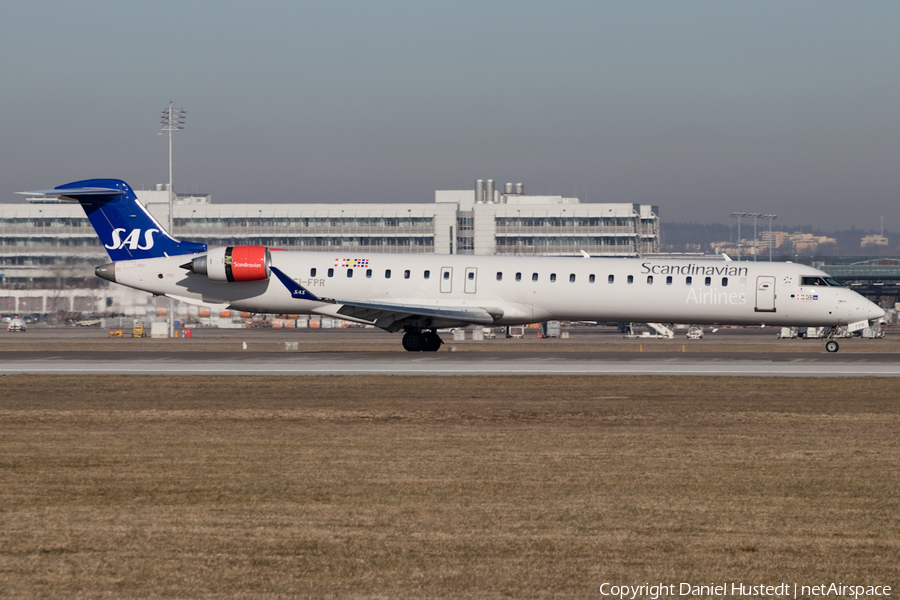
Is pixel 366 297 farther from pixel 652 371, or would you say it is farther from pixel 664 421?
pixel 664 421

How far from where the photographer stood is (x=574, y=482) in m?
11.7

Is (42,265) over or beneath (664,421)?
over

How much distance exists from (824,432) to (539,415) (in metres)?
5.09

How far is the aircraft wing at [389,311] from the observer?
33719 millimetres

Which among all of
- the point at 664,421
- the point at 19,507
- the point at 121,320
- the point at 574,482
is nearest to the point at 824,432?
the point at 664,421

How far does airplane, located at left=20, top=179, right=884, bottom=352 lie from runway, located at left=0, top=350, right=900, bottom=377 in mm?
1485

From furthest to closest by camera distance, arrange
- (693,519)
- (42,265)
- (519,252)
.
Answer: (519,252) < (42,265) < (693,519)

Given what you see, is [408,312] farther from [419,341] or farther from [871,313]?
[871,313]

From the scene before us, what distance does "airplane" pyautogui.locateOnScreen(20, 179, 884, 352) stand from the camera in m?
34.7

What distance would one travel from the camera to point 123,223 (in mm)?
36562

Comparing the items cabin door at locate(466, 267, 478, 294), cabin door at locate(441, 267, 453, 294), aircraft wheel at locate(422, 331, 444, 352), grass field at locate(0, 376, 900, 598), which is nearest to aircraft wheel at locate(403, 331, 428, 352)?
aircraft wheel at locate(422, 331, 444, 352)

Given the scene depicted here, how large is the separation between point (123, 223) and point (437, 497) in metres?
29.0

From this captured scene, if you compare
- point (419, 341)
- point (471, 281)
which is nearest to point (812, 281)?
point (471, 281)

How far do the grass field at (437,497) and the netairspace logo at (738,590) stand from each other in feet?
0.45
